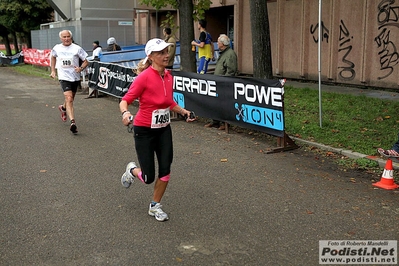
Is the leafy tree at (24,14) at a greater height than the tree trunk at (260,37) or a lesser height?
greater

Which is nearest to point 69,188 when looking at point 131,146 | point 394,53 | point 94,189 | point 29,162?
point 94,189

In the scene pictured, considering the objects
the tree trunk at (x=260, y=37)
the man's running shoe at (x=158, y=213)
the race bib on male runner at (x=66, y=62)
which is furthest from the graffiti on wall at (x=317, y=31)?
the man's running shoe at (x=158, y=213)

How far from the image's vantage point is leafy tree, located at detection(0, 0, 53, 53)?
118ft

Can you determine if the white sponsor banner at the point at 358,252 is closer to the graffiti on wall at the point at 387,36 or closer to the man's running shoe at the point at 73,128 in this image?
the man's running shoe at the point at 73,128

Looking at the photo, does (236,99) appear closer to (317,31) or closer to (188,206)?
(188,206)

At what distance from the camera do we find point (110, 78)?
14.7 meters

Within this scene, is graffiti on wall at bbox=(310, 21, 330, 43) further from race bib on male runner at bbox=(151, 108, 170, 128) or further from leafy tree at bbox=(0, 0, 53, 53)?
leafy tree at bbox=(0, 0, 53, 53)

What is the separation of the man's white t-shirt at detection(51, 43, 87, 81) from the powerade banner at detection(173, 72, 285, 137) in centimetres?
233

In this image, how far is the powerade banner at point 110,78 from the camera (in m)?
13.5

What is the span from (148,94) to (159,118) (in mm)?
286

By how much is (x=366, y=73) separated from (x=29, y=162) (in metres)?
11.1

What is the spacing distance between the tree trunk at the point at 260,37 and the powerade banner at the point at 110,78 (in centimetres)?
380

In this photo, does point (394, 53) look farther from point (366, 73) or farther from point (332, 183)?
point (332, 183)

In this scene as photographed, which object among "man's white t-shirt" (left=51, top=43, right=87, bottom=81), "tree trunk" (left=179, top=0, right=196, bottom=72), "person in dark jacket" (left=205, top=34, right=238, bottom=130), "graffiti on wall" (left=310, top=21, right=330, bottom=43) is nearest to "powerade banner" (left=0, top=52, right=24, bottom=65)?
"graffiti on wall" (left=310, top=21, right=330, bottom=43)
